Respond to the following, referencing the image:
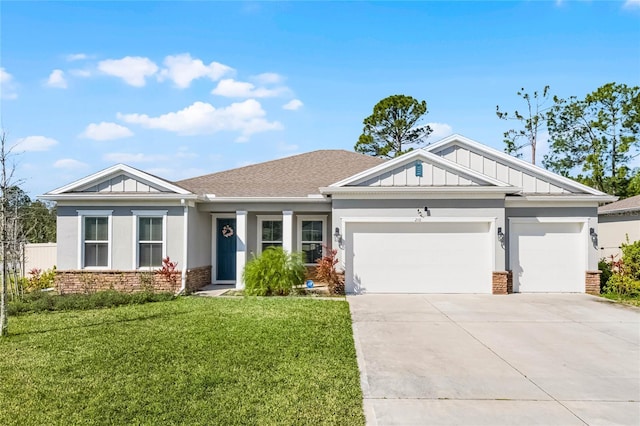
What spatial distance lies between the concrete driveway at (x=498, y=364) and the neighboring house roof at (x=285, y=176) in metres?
5.41

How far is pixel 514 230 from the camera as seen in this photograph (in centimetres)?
1271

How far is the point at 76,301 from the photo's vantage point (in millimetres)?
10172

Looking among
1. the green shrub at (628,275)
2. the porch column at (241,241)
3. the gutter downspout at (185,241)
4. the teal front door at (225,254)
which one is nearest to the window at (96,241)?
the gutter downspout at (185,241)

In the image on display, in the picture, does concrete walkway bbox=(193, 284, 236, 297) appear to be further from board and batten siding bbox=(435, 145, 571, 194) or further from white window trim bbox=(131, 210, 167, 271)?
board and batten siding bbox=(435, 145, 571, 194)

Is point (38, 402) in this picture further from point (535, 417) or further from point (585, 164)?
point (585, 164)

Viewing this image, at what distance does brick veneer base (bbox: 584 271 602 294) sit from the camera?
12.6 m

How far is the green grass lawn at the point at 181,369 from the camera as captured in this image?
4246 mm

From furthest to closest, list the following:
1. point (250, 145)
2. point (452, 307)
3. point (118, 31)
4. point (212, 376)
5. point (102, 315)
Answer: point (250, 145) < point (118, 31) < point (452, 307) < point (102, 315) < point (212, 376)

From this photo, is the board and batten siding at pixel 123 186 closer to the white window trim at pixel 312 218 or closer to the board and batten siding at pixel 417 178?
the white window trim at pixel 312 218

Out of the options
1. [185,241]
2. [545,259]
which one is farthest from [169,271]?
[545,259]

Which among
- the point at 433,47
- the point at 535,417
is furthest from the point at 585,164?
the point at 535,417

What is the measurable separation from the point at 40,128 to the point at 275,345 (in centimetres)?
1012

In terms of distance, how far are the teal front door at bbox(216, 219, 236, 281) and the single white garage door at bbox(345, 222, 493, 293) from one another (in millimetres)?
4429

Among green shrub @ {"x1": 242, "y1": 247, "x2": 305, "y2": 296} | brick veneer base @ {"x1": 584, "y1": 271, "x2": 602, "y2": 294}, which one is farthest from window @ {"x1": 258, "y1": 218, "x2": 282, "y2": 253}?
brick veneer base @ {"x1": 584, "y1": 271, "x2": 602, "y2": 294}
